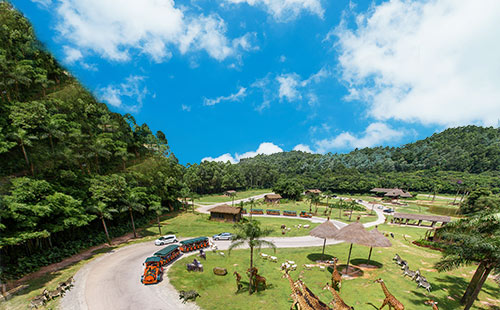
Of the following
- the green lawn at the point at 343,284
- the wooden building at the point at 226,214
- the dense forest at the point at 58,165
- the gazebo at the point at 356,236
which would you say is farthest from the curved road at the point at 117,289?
the wooden building at the point at 226,214

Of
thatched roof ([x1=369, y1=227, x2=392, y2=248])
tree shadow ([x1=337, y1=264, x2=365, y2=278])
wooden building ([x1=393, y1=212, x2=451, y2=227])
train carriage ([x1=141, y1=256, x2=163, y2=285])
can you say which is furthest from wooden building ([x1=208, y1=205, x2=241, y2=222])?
wooden building ([x1=393, y1=212, x2=451, y2=227])

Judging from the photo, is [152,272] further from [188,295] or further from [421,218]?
[421,218]

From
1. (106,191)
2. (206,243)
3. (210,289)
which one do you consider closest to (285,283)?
(210,289)

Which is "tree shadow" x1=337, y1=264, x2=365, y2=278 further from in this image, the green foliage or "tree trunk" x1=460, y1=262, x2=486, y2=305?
the green foliage

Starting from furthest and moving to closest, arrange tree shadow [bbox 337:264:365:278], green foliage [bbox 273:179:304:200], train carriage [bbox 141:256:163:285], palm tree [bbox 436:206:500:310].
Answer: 1. green foliage [bbox 273:179:304:200]
2. tree shadow [bbox 337:264:365:278]
3. train carriage [bbox 141:256:163:285]
4. palm tree [bbox 436:206:500:310]

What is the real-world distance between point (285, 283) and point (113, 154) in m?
39.6

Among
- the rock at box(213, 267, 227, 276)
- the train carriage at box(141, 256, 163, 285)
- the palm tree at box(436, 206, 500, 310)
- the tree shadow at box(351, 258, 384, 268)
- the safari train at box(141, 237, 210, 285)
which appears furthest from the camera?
the tree shadow at box(351, 258, 384, 268)

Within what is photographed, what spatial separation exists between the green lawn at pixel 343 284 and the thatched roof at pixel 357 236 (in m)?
3.31

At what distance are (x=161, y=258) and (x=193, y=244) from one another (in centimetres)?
616

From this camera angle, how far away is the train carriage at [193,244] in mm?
24703

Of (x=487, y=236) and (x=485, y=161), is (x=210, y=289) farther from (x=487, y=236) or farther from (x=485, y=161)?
(x=485, y=161)

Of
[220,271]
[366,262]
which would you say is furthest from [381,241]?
[220,271]

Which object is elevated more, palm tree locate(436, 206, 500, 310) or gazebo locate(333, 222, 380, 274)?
palm tree locate(436, 206, 500, 310)

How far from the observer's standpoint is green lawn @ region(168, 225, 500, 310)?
46.5 ft
